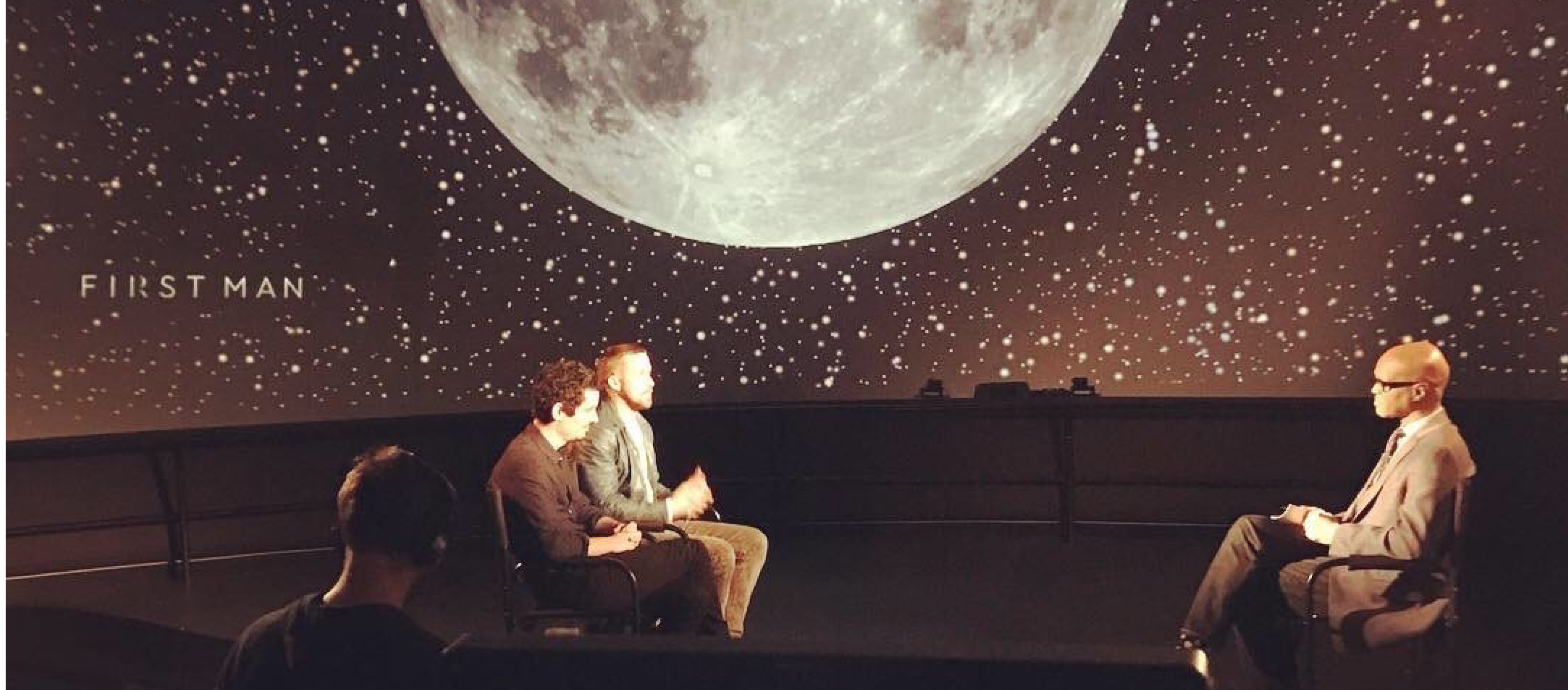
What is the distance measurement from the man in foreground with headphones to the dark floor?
247cm

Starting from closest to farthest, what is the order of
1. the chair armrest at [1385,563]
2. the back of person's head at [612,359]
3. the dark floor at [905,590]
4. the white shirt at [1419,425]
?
the chair armrest at [1385,563], the white shirt at [1419,425], the back of person's head at [612,359], the dark floor at [905,590]

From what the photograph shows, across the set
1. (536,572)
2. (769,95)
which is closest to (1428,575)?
(536,572)

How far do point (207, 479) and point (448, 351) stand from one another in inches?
52.7

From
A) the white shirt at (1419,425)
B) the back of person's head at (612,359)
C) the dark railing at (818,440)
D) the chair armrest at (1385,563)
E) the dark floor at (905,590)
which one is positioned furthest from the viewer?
the dark railing at (818,440)

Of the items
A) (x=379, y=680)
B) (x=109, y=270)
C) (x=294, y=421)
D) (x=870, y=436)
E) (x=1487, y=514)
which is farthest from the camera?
(x=870, y=436)

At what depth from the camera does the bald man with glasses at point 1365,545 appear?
9.31ft

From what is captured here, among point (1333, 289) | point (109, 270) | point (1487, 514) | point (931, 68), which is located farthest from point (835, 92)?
point (1487, 514)

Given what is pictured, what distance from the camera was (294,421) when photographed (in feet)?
16.8

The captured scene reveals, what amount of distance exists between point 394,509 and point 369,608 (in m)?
0.14

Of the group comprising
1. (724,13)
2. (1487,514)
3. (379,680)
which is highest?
(724,13)

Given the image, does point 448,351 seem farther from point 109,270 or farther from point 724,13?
point 724,13

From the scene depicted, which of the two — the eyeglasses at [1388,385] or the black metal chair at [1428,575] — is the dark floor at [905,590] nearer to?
the black metal chair at [1428,575]

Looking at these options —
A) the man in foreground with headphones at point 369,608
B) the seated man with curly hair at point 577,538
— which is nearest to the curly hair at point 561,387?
the seated man with curly hair at point 577,538

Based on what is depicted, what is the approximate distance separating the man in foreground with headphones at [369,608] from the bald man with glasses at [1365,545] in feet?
6.68
